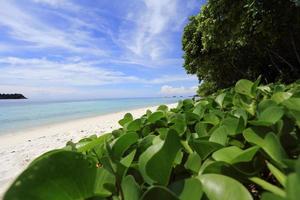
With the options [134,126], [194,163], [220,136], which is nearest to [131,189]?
[194,163]

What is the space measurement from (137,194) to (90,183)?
8 centimetres

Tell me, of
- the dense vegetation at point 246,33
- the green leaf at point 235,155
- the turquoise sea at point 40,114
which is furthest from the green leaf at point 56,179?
the turquoise sea at point 40,114

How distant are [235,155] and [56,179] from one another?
0.32 metres

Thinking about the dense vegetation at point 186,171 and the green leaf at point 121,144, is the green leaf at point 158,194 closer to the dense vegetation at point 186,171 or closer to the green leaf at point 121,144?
the dense vegetation at point 186,171

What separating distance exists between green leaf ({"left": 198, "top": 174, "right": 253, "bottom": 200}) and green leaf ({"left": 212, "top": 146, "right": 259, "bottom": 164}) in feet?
0.32

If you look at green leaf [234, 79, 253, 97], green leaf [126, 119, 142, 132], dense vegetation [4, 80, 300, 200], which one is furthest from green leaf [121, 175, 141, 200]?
green leaf [234, 79, 253, 97]

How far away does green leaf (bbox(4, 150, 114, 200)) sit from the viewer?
38 cm

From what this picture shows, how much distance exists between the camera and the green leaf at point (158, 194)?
34 cm

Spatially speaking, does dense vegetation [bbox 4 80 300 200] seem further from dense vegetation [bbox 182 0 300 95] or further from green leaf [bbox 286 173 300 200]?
dense vegetation [bbox 182 0 300 95]

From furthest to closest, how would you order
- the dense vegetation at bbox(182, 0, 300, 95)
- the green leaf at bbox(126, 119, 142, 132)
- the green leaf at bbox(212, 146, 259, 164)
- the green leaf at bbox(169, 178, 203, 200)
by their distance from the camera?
1. the dense vegetation at bbox(182, 0, 300, 95)
2. the green leaf at bbox(126, 119, 142, 132)
3. the green leaf at bbox(212, 146, 259, 164)
4. the green leaf at bbox(169, 178, 203, 200)

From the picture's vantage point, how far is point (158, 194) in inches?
13.7

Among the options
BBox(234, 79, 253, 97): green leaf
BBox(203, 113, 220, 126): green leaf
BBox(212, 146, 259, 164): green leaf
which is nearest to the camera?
BBox(212, 146, 259, 164): green leaf

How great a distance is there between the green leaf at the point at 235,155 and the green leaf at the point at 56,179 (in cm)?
24

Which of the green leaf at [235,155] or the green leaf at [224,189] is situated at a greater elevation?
the green leaf at [235,155]
